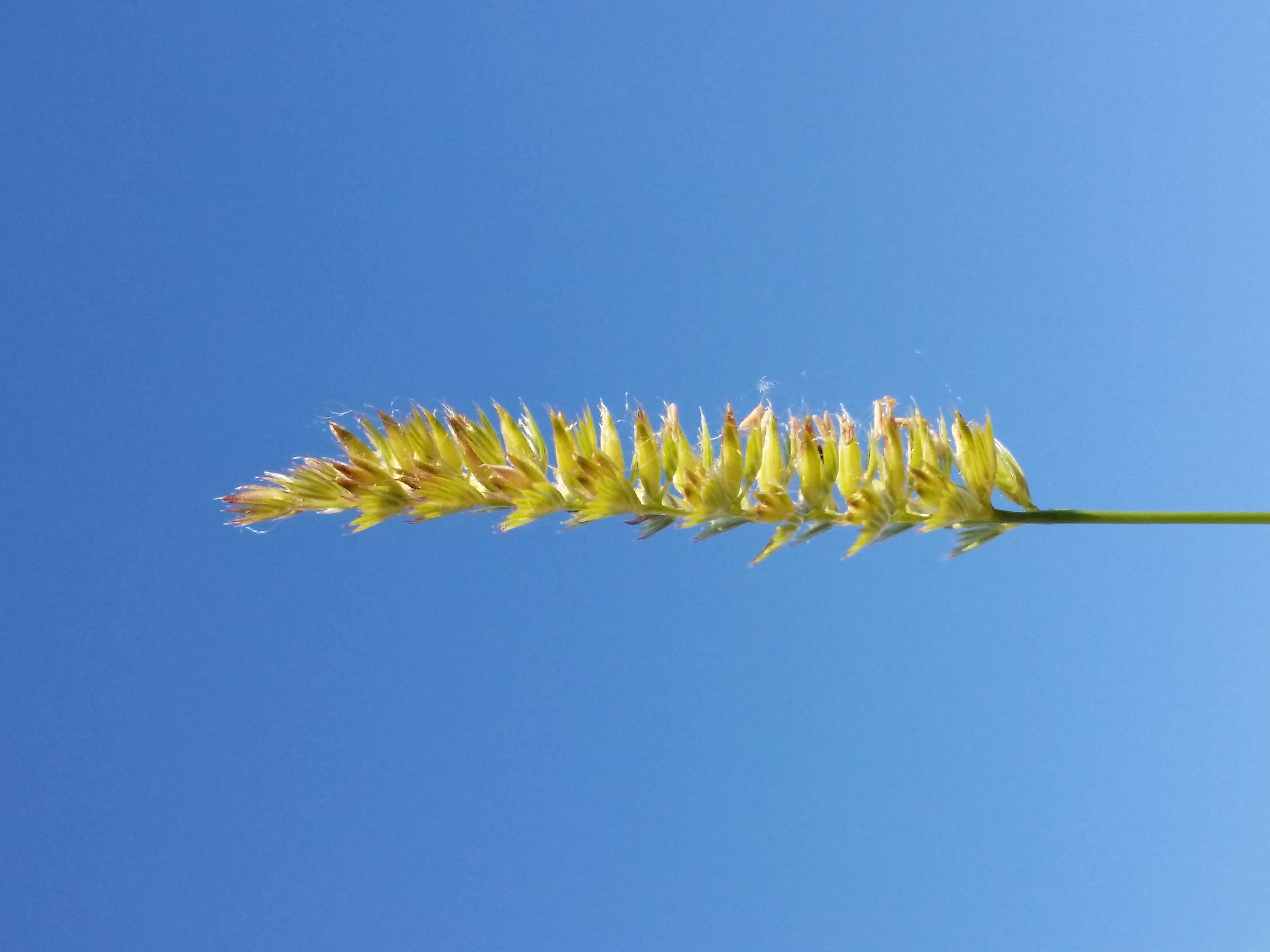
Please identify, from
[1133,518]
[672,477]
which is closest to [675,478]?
[672,477]

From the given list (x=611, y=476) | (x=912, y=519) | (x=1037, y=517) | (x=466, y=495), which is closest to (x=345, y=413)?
(x=466, y=495)

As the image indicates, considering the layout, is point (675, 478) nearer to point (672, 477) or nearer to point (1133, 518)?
point (672, 477)

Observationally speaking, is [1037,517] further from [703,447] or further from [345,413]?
[345,413]

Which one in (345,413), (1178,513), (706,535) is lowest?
(1178,513)
